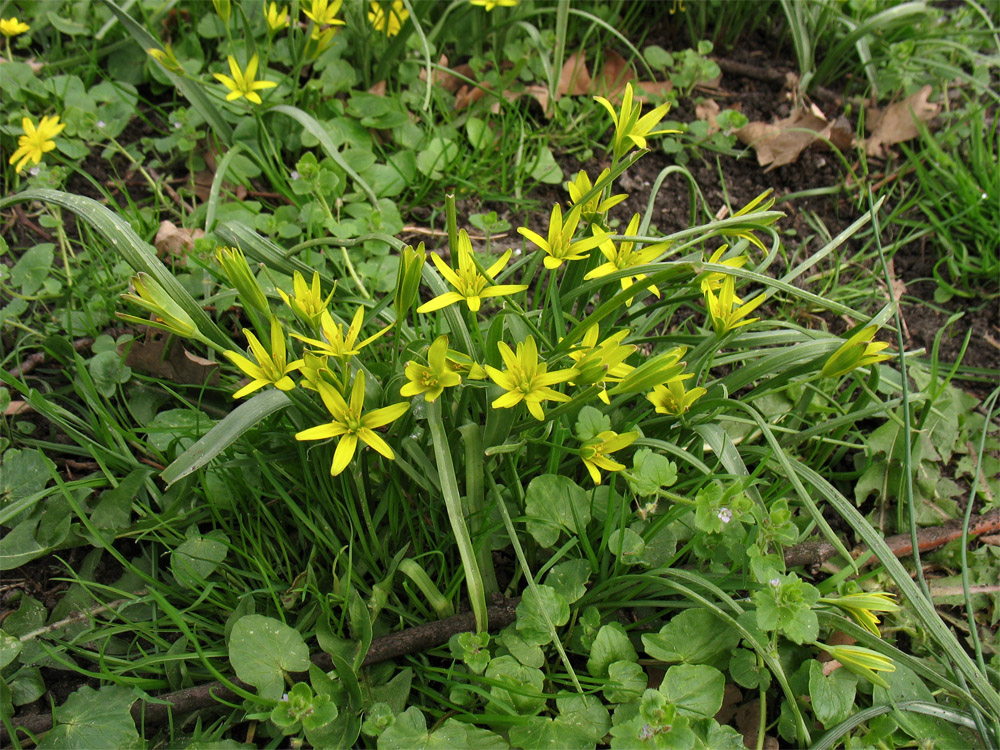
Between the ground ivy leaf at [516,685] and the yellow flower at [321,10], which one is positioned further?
the yellow flower at [321,10]

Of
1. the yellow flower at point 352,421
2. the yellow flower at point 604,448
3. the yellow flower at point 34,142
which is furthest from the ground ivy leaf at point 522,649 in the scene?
the yellow flower at point 34,142

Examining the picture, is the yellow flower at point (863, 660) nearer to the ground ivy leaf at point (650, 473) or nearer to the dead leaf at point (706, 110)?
the ground ivy leaf at point (650, 473)

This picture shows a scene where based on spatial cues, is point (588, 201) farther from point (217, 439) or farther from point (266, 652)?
point (266, 652)

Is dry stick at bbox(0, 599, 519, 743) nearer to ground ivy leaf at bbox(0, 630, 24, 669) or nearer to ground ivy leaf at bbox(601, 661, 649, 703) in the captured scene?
ground ivy leaf at bbox(0, 630, 24, 669)

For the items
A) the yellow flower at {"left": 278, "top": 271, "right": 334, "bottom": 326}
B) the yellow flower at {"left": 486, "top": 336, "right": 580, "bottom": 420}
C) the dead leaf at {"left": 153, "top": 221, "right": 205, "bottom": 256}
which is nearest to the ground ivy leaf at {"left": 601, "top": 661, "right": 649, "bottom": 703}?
the yellow flower at {"left": 486, "top": 336, "right": 580, "bottom": 420}

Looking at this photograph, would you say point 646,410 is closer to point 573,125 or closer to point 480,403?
point 480,403

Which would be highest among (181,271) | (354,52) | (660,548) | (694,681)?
(354,52)

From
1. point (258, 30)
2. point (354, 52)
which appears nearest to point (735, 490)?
point (354, 52)
